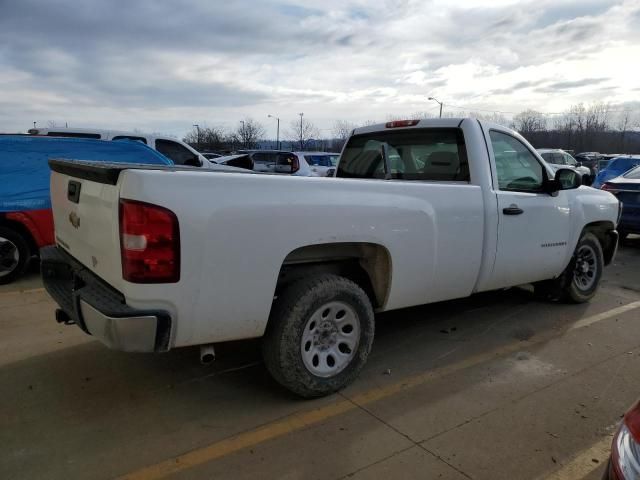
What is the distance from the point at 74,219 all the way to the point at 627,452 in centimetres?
326

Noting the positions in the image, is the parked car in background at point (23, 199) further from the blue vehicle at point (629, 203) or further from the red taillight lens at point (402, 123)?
the blue vehicle at point (629, 203)

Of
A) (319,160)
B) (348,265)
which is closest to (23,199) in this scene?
(348,265)

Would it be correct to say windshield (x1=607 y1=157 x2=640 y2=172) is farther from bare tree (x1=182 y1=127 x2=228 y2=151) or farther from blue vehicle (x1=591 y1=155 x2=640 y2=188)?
bare tree (x1=182 y1=127 x2=228 y2=151)

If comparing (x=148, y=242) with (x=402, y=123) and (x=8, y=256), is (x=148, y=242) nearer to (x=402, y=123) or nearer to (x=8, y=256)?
(x=402, y=123)

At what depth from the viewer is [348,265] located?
372 centimetres

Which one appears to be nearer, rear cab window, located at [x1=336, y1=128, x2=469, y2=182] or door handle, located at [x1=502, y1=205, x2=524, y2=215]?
door handle, located at [x1=502, y1=205, x2=524, y2=215]

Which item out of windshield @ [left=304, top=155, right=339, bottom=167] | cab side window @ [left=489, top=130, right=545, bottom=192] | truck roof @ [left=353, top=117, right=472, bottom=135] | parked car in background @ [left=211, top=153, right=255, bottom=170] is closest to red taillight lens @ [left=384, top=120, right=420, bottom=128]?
truck roof @ [left=353, top=117, right=472, bottom=135]

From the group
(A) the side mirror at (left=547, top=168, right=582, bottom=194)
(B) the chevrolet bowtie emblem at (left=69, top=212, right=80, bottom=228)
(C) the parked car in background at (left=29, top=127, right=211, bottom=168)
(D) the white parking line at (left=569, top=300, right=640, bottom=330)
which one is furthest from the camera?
(C) the parked car in background at (left=29, top=127, right=211, bottom=168)

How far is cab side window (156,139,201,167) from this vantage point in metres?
9.59

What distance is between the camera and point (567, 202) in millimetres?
5020

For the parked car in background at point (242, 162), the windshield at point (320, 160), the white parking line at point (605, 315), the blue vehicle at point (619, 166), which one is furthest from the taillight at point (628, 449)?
the windshield at point (320, 160)

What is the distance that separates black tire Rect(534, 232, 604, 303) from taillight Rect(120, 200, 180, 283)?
4448mm

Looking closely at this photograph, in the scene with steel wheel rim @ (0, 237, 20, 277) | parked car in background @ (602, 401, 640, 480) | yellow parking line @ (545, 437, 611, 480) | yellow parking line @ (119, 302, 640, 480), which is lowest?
yellow parking line @ (119, 302, 640, 480)

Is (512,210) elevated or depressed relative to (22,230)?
elevated
